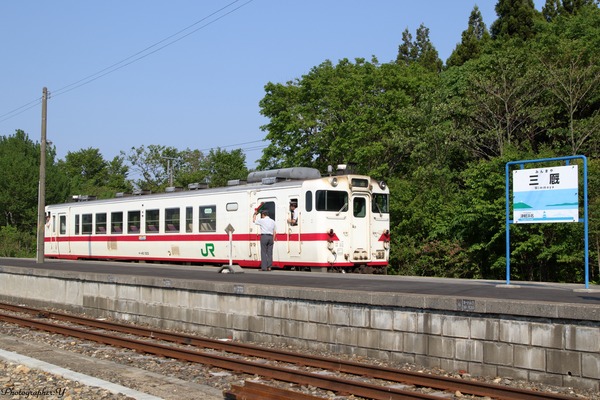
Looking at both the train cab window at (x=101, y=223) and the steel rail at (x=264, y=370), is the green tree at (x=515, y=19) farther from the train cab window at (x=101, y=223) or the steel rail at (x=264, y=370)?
the steel rail at (x=264, y=370)

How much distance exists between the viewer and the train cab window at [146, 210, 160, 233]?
2569cm

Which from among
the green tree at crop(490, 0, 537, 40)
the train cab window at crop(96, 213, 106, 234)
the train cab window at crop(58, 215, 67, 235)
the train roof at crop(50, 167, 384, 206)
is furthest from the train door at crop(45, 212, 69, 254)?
the green tree at crop(490, 0, 537, 40)

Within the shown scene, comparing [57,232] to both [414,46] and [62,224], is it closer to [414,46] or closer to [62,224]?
[62,224]

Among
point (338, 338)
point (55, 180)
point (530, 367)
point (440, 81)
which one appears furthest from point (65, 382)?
point (55, 180)

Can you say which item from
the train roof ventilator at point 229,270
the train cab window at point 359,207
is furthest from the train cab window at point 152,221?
the train cab window at point 359,207

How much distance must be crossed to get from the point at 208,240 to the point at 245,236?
1.94 meters

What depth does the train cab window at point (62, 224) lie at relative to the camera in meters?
31.9

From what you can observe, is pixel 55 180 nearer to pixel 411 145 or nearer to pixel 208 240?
pixel 411 145

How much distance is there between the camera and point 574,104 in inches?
1275

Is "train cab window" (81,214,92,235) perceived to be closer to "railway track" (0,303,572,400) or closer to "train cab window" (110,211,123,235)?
"train cab window" (110,211,123,235)

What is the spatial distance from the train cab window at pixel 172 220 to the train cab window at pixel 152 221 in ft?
2.16

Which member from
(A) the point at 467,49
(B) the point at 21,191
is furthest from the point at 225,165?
(A) the point at 467,49

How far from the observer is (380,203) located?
2211 centimetres

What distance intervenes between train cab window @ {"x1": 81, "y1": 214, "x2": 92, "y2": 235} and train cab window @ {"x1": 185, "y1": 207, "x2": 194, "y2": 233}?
24.5 ft
